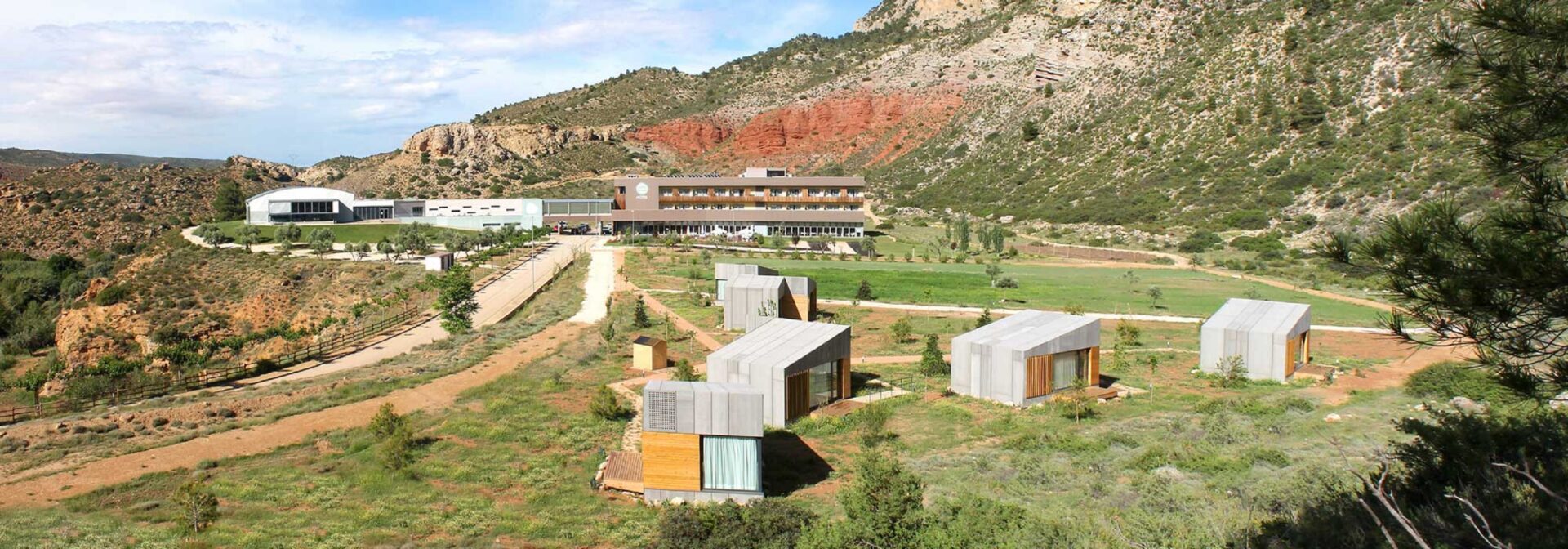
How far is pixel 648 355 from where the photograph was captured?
2834 cm

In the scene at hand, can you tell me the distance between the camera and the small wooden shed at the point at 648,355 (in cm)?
2836

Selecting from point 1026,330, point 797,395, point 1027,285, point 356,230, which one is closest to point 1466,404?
point 1026,330

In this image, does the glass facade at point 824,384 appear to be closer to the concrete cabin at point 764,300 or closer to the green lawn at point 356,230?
the concrete cabin at point 764,300

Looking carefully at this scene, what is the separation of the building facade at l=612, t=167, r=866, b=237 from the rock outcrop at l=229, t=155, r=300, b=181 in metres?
71.6

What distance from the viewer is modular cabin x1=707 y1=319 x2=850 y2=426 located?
2145cm

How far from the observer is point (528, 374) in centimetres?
2794

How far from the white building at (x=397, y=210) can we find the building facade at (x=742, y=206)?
9735 millimetres

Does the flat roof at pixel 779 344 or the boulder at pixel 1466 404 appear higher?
the flat roof at pixel 779 344

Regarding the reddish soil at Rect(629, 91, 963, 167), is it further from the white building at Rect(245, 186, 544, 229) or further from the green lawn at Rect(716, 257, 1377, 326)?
the green lawn at Rect(716, 257, 1377, 326)

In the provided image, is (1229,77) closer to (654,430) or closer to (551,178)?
(551,178)

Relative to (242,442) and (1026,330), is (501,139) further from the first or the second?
(1026,330)

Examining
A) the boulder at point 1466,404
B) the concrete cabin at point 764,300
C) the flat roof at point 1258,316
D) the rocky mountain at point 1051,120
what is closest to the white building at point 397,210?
the rocky mountain at point 1051,120

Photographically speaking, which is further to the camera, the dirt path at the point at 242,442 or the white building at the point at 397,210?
the white building at the point at 397,210

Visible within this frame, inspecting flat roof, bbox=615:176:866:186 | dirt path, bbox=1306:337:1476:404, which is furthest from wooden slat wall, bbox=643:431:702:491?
flat roof, bbox=615:176:866:186
